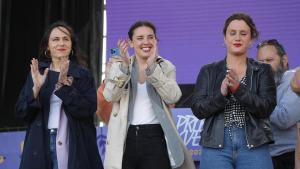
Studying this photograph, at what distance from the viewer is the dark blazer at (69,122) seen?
9.73 ft

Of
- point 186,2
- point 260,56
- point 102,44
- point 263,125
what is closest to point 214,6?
point 186,2

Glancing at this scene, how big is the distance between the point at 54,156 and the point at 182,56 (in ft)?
8.66

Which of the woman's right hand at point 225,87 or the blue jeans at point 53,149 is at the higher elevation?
the woman's right hand at point 225,87

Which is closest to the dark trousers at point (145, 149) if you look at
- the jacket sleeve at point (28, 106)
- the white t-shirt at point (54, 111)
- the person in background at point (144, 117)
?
the person in background at point (144, 117)

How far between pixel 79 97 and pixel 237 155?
976 mm

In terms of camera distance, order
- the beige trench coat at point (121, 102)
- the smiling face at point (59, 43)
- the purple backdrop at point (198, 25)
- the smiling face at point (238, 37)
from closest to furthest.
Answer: the smiling face at point (238, 37) → the beige trench coat at point (121, 102) → the smiling face at point (59, 43) → the purple backdrop at point (198, 25)

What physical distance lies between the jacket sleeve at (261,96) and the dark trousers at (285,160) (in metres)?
0.58

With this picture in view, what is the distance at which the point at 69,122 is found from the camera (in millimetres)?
3051

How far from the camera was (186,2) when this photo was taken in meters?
5.43

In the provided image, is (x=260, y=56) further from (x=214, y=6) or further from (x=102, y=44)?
(x=102, y=44)

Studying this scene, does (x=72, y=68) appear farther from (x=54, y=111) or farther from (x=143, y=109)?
(x=143, y=109)

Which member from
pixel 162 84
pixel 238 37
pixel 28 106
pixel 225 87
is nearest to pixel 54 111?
pixel 28 106

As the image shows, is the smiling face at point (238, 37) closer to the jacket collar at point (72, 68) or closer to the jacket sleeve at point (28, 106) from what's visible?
the jacket collar at point (72, 68)

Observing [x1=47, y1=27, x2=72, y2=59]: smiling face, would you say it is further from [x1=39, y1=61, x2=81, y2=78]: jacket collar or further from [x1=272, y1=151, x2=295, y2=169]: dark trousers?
[x1=272, y1=151, x2=295, y2=169]: dark trousers
